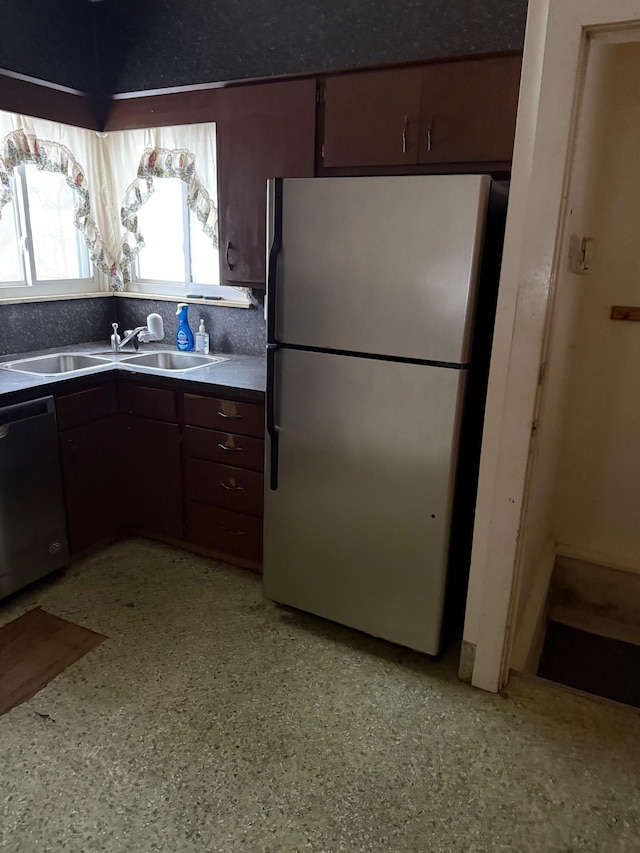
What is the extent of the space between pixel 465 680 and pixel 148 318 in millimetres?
2396

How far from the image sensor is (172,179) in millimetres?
3180

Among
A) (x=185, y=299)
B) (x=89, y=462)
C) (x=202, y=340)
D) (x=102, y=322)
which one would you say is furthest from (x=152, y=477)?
(x=102, y=322)

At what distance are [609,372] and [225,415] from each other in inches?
65.0

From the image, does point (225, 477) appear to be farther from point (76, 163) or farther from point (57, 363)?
point (76, 163)

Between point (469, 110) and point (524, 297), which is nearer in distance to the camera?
point (524, 297)

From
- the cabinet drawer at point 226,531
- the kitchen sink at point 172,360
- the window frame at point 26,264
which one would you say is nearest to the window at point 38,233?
the window frame at point 26,264

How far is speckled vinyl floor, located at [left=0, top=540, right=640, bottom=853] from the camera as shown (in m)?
1.53

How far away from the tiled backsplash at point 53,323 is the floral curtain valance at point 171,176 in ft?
1.74

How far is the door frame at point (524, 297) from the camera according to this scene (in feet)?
5.10

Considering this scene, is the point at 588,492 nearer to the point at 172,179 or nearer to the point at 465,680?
the point at 465,680

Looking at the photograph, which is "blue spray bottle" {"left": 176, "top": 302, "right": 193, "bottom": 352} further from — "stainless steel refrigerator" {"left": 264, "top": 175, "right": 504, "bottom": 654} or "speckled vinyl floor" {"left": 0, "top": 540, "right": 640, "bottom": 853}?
"speckled vinyl floor" {"left": 0, "top": 540, "right": 640, "bottom": 853}

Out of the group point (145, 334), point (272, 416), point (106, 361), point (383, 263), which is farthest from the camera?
point (145, 334)

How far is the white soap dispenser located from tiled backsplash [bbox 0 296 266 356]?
0.05 meters

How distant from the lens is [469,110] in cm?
213
